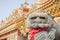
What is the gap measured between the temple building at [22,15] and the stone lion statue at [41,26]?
0.34m

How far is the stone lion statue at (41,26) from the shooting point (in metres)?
0.78

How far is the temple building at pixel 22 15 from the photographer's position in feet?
6.82

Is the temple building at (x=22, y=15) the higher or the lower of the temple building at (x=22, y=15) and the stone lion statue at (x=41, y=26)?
the higher

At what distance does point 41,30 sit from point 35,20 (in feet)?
0.17

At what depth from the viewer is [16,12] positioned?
3615 millimetres

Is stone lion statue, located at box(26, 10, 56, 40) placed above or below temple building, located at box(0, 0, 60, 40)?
below

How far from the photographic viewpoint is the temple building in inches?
81.9

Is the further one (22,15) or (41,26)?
(22,15)

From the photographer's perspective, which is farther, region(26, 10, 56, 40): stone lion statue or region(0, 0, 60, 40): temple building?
region(0, 0, 60, 40): temple building

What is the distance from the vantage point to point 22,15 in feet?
9.89

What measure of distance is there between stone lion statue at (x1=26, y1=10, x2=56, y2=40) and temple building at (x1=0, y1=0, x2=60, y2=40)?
1.11ft

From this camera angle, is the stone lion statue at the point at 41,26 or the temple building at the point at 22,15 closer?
the stone lion statue at the point at 41,26

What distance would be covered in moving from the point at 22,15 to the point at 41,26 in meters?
2.26

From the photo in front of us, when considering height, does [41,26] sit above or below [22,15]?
→ below
